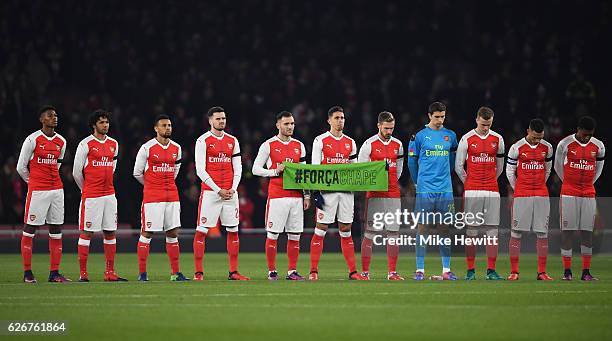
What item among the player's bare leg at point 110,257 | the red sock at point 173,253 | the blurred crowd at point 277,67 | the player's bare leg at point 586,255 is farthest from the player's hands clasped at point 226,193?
the blurred crowd at point 277,67

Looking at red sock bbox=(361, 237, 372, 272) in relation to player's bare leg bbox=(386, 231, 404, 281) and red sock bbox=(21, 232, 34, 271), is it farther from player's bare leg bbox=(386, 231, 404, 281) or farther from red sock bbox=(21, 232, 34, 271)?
red sock bbox=(21, 232, 34, 271)

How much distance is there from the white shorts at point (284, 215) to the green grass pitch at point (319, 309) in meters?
0.97

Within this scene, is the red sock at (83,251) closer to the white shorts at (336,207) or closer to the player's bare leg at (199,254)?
the player's bare leg at (199,254)

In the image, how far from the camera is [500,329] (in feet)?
32.3

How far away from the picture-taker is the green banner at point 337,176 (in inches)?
623

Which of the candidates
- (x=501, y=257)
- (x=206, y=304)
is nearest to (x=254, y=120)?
(x=501, y=257)

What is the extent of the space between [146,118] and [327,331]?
2051 centimetres

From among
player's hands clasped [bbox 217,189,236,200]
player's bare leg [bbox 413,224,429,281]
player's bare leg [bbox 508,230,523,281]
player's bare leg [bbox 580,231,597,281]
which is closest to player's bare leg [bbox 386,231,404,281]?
player's bare leg [bbox 413,224,429,281]

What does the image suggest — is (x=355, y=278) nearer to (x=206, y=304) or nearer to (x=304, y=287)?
(x=304, y=287)

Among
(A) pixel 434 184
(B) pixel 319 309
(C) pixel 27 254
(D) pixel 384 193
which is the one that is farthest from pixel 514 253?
(C) pixel 27 254

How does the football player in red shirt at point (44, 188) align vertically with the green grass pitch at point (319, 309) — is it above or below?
above

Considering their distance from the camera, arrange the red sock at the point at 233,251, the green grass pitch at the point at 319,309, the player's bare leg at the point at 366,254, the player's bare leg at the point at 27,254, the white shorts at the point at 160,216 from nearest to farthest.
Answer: the green grass pitch at the point at 319,309 < the player's bare leg at the point at 27,254 < the white shorts at the point at 160,216 < the red sock at the point at 233,251 < the player's bare leg at the point at 366,254

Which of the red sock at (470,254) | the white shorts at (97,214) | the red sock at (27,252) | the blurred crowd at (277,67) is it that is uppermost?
the blurred crowd at (277,67)

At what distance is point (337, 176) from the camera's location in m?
16.0
